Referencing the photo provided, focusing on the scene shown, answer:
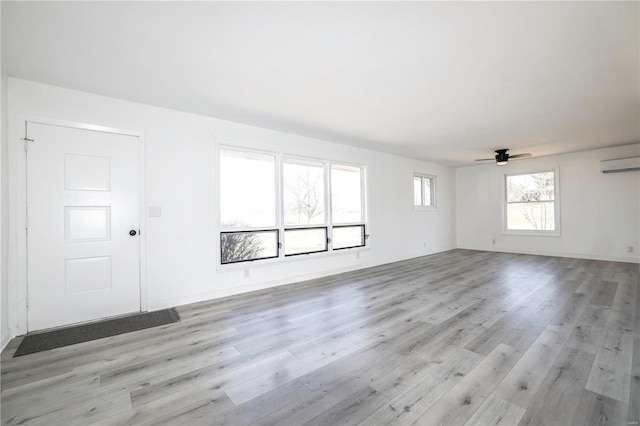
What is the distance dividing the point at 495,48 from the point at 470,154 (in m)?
4.72

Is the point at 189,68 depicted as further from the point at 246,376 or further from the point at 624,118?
the point at 624,118

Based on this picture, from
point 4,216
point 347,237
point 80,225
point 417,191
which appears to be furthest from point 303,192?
point 417,191

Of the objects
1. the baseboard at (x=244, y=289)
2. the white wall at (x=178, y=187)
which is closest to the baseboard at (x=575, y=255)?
the baseboard at (x=244, y=289)

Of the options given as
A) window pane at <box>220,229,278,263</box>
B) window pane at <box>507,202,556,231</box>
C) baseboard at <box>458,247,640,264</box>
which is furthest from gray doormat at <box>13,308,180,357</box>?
window pane at <box>507,202,556,231</box>

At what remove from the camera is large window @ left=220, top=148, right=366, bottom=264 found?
4227 mm

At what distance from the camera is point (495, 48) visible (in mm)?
2342

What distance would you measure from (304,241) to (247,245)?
1.09 meters

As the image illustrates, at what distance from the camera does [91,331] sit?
2873 mm

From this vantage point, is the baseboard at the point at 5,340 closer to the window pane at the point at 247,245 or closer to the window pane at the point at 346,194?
the window pane at the point at 247,245

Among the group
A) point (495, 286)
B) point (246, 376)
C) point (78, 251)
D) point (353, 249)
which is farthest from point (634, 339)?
point (78, 251)

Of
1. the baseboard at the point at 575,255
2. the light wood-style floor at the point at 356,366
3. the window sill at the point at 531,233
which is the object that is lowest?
the light wood-style floor at the point at 356,366

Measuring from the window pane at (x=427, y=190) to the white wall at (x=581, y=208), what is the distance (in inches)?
58.2

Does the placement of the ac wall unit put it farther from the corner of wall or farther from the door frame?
the corner of wall

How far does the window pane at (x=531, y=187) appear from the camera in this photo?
7023mm
